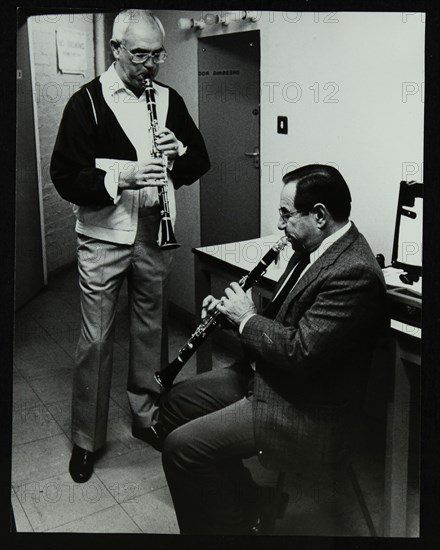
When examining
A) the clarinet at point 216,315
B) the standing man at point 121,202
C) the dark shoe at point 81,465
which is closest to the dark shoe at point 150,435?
the standing man at point 121,202

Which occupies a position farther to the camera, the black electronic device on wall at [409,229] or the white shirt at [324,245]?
Result: the black electronic device on wall at [409,229]

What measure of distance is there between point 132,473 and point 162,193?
0.81 meters

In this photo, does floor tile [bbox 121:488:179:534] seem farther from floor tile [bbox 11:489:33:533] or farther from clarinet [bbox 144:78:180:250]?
clarinet [bbox 144:78:180:250]

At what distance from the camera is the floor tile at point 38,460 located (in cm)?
174

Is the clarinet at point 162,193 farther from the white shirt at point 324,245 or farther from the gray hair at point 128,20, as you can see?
the white shirt at point 324,245

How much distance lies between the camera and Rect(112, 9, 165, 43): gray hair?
164 centimetres

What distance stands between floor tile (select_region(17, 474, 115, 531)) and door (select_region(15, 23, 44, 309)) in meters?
0.49

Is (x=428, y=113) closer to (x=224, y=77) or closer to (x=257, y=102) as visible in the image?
(x=257, y=102)

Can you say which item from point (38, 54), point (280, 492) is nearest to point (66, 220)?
point (38, 54)

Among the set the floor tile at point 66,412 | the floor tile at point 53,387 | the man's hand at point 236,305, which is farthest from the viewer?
the floor tile at point 66,412

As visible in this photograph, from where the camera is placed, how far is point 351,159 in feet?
6.16

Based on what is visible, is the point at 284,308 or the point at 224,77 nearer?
the point at 284,308

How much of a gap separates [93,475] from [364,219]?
104cm

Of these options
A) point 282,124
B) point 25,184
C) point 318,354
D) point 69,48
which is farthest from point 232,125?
point 318,354
